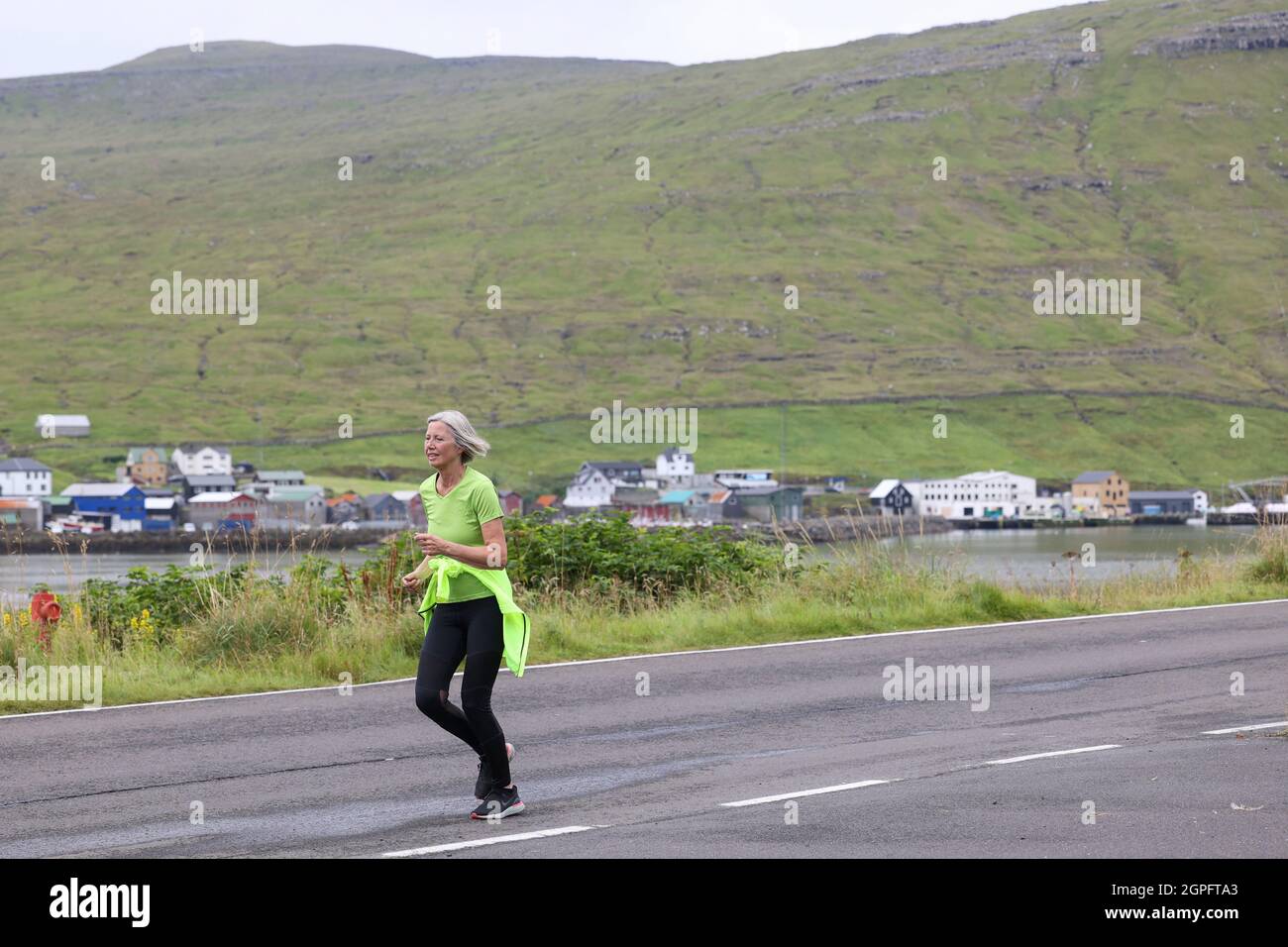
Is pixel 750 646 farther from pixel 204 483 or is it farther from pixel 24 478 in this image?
pixel 204 483

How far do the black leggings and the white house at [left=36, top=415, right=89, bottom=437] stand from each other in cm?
13937

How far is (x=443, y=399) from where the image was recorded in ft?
517

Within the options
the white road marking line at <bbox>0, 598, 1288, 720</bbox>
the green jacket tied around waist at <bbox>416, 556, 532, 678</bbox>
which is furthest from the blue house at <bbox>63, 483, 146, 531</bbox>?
the green jacket tied around waist at <bbox>416, 556, 532, 678</bbox>

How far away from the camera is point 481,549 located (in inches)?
315

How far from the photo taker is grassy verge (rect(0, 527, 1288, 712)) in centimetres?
1362

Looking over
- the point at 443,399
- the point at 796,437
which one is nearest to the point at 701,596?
the point at 796,437

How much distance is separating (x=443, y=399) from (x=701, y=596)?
462ft

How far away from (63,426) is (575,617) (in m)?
135

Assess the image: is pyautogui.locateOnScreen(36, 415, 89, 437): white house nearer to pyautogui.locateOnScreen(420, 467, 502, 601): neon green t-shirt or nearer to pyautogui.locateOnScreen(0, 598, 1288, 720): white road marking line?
pyautogui.locateOnScreen(0, 598, 1288, 720): white road marking line

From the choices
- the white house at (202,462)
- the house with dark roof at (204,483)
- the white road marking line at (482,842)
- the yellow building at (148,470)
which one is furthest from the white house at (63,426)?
the white road marking line at (482,842)

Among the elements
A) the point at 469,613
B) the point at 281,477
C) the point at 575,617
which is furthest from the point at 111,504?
the point at 469,613

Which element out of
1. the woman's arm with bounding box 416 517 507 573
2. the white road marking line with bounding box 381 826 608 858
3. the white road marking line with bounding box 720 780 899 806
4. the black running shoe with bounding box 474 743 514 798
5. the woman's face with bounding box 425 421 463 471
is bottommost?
the white road marking line with bounding box 720 780 899 806

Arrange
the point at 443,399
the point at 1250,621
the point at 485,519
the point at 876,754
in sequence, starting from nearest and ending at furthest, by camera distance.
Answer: the point at 485,519 < the point at 876,754 < the point at 1250,621 < the point at 443,399

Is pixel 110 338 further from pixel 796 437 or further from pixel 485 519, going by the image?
pixel 485 519
